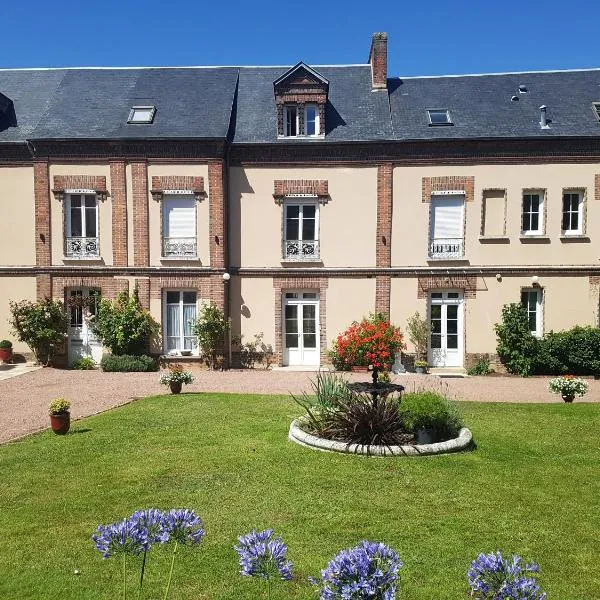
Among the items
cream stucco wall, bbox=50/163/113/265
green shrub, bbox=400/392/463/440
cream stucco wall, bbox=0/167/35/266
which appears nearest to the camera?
green shrub, bbox=400/392/463/440

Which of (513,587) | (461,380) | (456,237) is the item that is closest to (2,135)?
(456,237)

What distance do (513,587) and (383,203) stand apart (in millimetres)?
14310

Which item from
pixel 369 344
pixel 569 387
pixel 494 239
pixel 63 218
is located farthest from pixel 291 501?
pixel 63 218

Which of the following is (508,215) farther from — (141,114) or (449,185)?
(141,114)

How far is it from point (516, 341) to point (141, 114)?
13.3m

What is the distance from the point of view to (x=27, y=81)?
60.5 ft

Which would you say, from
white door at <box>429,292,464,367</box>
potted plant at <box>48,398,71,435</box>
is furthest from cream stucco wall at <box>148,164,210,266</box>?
potted plant at <box>48,398,71,435</box>

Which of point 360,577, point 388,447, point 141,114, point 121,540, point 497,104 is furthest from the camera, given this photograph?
point 497,104

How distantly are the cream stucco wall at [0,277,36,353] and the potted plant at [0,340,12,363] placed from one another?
366 mm

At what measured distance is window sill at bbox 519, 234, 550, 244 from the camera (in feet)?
51.1

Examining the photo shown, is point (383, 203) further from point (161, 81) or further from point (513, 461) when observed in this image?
point (513, 461)

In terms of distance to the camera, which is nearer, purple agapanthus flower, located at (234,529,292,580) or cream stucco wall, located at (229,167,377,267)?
purple agapanthus flower, located at (234,529,292,580)

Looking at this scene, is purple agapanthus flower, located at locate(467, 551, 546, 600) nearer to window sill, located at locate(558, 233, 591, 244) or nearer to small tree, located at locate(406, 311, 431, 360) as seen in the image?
small tree, located at locate(406, 311, 431, 360)

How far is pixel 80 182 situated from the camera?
51.5 ft
